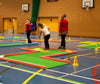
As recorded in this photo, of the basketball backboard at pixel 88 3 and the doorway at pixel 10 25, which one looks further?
the doorway at pixel 10 25

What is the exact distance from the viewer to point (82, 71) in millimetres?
4848

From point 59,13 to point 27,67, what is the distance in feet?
62.2

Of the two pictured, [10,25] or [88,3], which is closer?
[88,3]

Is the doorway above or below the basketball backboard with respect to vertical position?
below

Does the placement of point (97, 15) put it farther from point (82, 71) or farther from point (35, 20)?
point (82, 71)

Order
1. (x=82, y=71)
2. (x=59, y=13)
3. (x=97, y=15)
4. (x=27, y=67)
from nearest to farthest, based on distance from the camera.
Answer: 1. (x=82, y=71)
2. (x=27, y=67)
3. (x=97, y=15)
4. (x=59, y=13)

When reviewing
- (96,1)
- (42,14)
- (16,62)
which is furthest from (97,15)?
(16,62)

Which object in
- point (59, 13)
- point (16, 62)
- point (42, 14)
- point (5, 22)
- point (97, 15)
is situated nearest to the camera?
point (16, 62)

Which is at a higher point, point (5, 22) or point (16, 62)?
point (5, 22)

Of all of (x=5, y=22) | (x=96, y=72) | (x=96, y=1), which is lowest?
(x=96, y=72)

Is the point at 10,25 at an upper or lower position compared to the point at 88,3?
lower

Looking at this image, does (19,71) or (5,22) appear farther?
(5,22)

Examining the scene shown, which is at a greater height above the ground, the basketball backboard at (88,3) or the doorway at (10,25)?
the basketball backboard at (88,3)

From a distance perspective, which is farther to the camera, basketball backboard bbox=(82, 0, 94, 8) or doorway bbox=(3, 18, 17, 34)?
doorway bbox=(3, 18, 17, 34)
